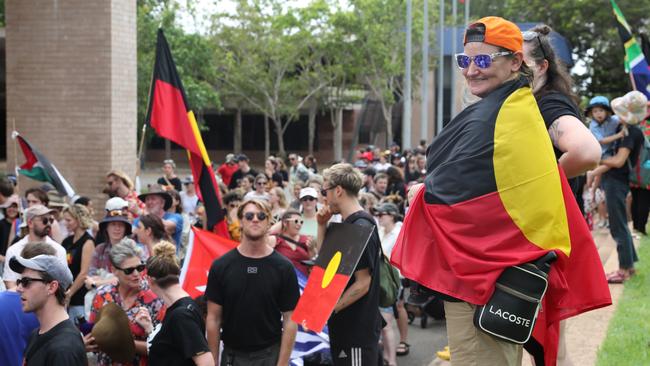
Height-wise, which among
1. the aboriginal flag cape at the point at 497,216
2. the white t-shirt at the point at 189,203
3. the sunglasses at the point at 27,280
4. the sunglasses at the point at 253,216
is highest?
the aboriginal flag cape at the point at 497,216

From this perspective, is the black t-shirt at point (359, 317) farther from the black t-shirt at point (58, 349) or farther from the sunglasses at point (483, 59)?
the sunglasses at point (483, 59)

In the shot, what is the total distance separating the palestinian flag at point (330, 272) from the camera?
611cm

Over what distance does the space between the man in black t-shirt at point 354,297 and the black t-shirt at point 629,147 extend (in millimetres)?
→ 4030

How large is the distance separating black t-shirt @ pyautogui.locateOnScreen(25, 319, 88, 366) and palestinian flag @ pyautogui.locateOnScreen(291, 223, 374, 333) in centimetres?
175

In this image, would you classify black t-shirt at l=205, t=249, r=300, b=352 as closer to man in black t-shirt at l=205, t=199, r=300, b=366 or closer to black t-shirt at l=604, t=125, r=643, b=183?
man in black t-shirt at l=205, t=199, r=300, b=366

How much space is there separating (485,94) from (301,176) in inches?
564

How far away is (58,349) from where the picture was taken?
4562mm

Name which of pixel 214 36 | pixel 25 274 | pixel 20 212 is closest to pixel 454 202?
pixel 25 274

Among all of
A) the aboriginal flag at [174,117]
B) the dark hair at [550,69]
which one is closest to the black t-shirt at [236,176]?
the aboriginal flag at [174,117]

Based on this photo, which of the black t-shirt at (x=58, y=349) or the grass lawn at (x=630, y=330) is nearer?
the black t-shirt at (x=58, y=349)

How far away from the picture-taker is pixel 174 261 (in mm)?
5891

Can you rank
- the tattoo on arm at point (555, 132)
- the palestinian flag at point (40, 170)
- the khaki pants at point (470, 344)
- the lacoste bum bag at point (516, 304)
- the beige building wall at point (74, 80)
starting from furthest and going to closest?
1. the beige building wall at point (74, 80)
2. the palestinian flag at point (40, 170)
3. the tattoo on arm at point (555, 132)
4. the khaki pants at point (470, 344)
5. the lacoste bum bag at point (516, 304)

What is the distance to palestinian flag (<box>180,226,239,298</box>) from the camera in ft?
27.0

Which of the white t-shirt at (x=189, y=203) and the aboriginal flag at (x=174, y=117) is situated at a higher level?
the aboriginal flag at (x=174, y=117)
